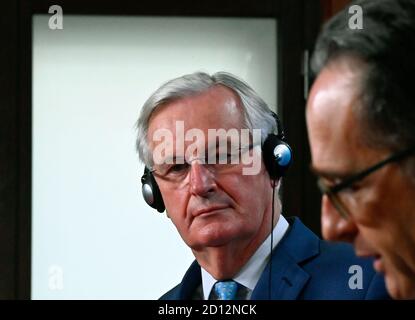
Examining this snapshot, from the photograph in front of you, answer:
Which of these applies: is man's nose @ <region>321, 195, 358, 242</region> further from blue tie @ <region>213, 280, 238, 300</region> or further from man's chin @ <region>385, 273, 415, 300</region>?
blue tie @ <region>213, 280, 238, 300</region>

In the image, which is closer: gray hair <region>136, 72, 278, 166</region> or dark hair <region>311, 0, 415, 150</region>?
dark hair <region>311, 0, 415, 150</region>

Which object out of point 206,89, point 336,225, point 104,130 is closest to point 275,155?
point 206,89

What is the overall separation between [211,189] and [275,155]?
0.10m

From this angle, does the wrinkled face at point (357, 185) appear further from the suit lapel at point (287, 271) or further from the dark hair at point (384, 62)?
the suit lapel at point (287, 271)

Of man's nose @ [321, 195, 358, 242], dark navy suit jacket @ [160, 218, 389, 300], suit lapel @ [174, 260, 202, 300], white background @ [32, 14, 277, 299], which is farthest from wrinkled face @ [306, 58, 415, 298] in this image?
white background @ [32, 14, 277, 299]

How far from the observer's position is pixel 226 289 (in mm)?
1163

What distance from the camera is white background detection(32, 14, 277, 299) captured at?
1.55 m

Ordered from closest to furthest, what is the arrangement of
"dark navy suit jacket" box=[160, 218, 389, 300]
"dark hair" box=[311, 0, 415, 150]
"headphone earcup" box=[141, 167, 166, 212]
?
"dark hair" box=[311, 0, 415, 150] < "dark navy suit jacket" box=[160, 218, 389, 300] < "headphone earcup" box=[141, 167, 166, 212]

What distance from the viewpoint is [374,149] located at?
0.82 m

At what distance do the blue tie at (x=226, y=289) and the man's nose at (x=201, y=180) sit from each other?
0.40 feet

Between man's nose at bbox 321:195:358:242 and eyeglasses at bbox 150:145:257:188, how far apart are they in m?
0.35

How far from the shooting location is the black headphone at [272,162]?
121 centimetres

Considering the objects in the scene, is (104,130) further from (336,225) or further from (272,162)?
(336,225)
